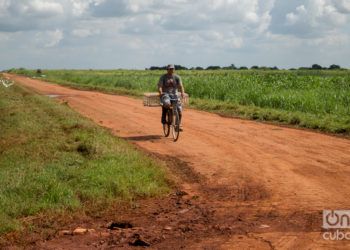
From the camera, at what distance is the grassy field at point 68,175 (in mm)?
8523

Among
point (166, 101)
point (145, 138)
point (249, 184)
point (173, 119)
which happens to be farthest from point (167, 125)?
point (249, 184)

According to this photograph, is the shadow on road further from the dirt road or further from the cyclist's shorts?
the cyclist's shorts

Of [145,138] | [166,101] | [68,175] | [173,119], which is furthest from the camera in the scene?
[145,138]

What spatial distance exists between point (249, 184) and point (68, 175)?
331 cm

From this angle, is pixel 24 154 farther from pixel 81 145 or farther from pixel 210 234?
pixel 210 234

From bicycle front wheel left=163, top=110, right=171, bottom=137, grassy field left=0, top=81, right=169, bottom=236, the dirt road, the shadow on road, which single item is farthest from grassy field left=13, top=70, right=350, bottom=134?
grassy field left=0, top=81, right=169, bottom=236

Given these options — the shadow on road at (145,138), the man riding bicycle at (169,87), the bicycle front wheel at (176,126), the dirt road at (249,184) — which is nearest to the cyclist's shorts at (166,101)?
the man riding bicycle at (169,87)

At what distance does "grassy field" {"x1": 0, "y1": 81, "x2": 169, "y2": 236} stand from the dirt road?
759mm

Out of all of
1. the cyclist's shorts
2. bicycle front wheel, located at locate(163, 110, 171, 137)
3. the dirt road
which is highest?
the cyclist's shorts

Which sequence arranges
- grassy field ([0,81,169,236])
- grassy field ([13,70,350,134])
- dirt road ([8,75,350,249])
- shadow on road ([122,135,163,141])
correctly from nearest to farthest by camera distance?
dirt road ([8,75,350,249]) → grassy field ([0,81,169,236]) → shadow on road ([122,135,163,141]) → grassy field ([13,70,350,134])

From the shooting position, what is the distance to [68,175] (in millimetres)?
10031

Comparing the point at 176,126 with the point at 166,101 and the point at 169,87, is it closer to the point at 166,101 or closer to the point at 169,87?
the point at 166,101

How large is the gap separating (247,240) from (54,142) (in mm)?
8024

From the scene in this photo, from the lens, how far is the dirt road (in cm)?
708
